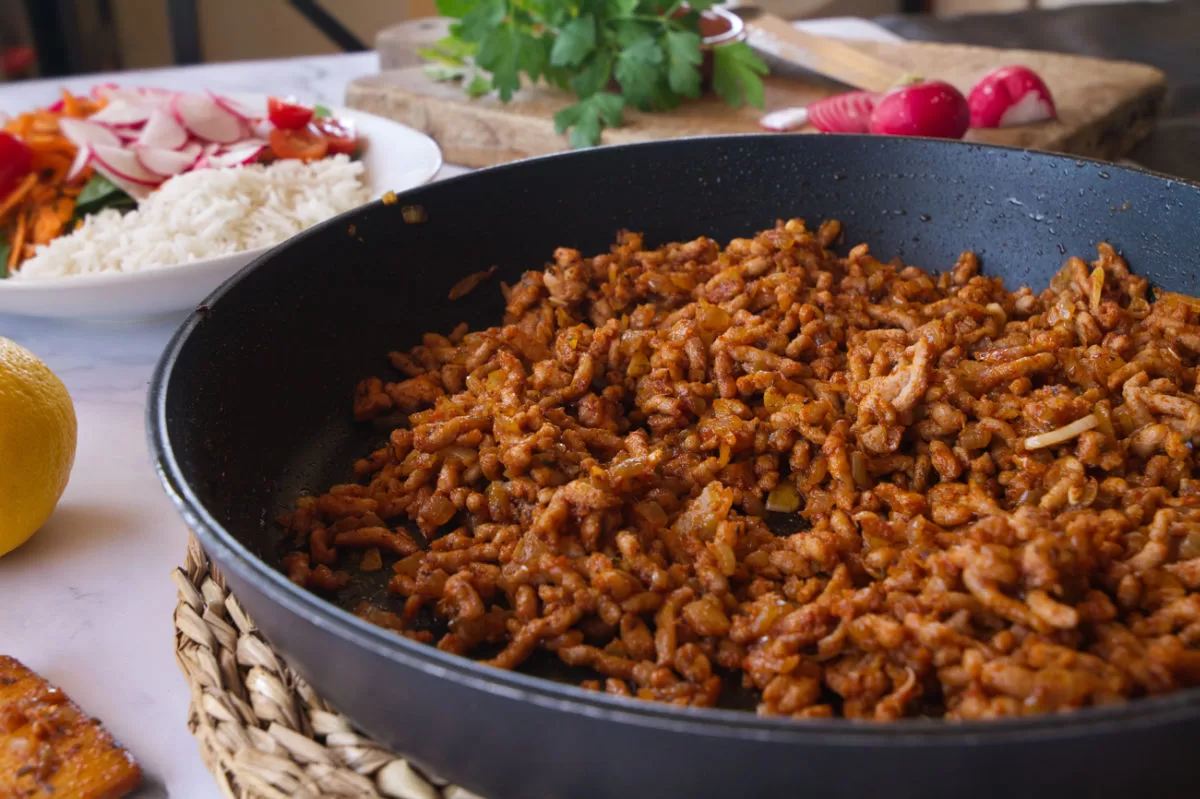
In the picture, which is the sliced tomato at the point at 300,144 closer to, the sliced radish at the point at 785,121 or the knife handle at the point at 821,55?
the sliced radish at the point at 785,121

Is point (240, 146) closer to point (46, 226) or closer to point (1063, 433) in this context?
point (46, 226)

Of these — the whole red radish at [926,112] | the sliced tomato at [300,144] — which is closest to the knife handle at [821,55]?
the whole red radish at [926,112]

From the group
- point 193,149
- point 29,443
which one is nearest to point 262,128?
point 193,149

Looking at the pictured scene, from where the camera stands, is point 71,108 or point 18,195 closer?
point 18,195

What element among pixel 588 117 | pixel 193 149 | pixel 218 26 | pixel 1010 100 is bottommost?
pixel 218 26

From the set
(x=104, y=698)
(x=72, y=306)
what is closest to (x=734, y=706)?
(x=104, y=698)

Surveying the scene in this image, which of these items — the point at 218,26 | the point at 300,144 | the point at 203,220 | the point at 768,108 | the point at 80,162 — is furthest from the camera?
the point at 218,26
